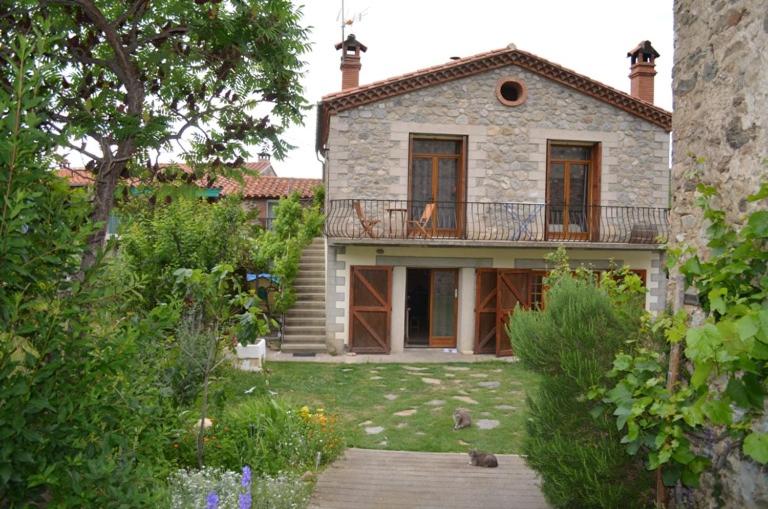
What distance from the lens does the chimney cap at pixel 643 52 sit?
49.9ft

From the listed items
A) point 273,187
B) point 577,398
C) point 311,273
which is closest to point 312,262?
point 311,273

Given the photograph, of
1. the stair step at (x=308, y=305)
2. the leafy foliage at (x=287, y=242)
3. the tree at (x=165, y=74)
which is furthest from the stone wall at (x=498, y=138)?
the tree at (x=165, y=74)

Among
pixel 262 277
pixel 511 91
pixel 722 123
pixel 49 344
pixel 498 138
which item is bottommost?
pixel 262 277

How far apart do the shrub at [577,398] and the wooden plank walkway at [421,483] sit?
0.70m

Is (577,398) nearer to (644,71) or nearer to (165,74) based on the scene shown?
(165,74)

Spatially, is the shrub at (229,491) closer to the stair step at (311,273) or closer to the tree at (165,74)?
the tree at (165,74)

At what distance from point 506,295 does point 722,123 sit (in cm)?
1004

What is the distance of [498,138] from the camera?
13445 millimetres

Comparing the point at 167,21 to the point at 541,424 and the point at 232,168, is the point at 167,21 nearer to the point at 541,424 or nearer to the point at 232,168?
the point at 232,168

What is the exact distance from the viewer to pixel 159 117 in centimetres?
374

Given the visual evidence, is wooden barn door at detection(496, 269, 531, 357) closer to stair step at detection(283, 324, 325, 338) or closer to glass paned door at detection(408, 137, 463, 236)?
glass paned door at detection(408, 137, 463, 236)

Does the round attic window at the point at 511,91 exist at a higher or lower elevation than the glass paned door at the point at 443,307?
higher

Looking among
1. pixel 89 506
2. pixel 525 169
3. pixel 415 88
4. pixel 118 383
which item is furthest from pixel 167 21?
pixel 525 169

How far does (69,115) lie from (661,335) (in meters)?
4.01
